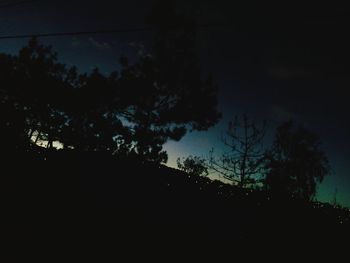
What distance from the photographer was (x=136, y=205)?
11.6 metres

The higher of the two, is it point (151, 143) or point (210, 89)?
A: point (210, 89)

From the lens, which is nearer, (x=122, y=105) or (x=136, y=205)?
(x=136, y=205)

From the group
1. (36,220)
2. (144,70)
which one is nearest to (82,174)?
(36,220)

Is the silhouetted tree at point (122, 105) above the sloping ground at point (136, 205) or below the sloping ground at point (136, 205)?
above

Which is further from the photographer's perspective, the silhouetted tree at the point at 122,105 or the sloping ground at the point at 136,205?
the silhouetted tree at the point at 122,105

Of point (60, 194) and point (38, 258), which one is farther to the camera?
point (60, 194)

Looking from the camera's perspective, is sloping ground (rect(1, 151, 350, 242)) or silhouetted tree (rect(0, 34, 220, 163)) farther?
silhouetted tree (rect(0, 34, 220, 163))

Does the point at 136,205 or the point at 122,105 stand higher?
the point at 122,105

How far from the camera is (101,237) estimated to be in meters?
8.35

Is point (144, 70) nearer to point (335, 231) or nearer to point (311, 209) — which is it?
point (311, 209)

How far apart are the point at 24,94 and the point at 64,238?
1736 centimetres

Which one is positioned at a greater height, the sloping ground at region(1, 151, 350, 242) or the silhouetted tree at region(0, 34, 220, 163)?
the silhouetted tree at region(0, 34, 220, 163)

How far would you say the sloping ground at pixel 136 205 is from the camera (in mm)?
9031

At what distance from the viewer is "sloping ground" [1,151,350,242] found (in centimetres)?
903
